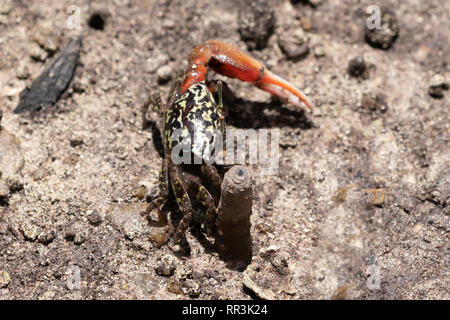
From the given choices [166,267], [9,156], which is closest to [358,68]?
[166,267]

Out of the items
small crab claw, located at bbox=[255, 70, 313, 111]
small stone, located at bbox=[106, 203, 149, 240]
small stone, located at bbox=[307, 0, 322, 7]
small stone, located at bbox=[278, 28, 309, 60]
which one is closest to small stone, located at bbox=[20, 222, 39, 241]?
small stone, located at bbox=[106, 203, 149, 240]

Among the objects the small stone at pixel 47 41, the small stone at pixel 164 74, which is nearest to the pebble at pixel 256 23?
the small stone at pixel 164 74

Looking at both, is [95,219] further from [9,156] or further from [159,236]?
[9,156]

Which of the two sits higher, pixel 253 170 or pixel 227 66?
pixel 227 66

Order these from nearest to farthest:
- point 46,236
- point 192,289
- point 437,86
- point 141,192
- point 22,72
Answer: point 192,289 → point 46,236 → point 141,192 → point 22,72 → point 437,86

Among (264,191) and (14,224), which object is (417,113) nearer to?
(264,191)
